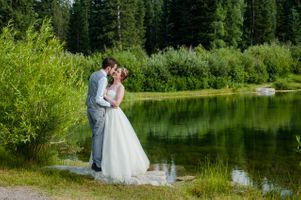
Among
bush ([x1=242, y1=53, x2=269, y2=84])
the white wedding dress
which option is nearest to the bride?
the white wedding dress

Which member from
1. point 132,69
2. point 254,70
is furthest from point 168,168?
point 254,70

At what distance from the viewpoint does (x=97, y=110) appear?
42.2 ft

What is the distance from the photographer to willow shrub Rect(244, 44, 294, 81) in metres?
65.6

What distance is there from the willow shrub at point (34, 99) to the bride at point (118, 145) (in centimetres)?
191

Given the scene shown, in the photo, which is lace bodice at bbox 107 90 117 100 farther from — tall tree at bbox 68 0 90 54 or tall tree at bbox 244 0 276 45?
tall tree at bbox 68 0 90 54

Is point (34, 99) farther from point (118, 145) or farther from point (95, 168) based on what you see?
point (118, 145)

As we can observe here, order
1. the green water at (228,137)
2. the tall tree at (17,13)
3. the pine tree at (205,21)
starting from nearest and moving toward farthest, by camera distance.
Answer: the green water at (228,137) → the tall tree at (17,13) → the pine tree at (205,21)

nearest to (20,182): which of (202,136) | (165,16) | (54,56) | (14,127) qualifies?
(14,127)

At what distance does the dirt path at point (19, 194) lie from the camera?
10669 mm

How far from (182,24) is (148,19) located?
18076 millimetres

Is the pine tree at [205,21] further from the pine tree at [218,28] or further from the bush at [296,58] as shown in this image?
the bush at [296,58]

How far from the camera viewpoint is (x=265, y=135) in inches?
1120

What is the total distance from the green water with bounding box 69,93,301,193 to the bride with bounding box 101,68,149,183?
497cm

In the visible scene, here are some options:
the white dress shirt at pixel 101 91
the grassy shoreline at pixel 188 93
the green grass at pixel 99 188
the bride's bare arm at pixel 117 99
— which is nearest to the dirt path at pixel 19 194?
the green grass at pixel 99 188
